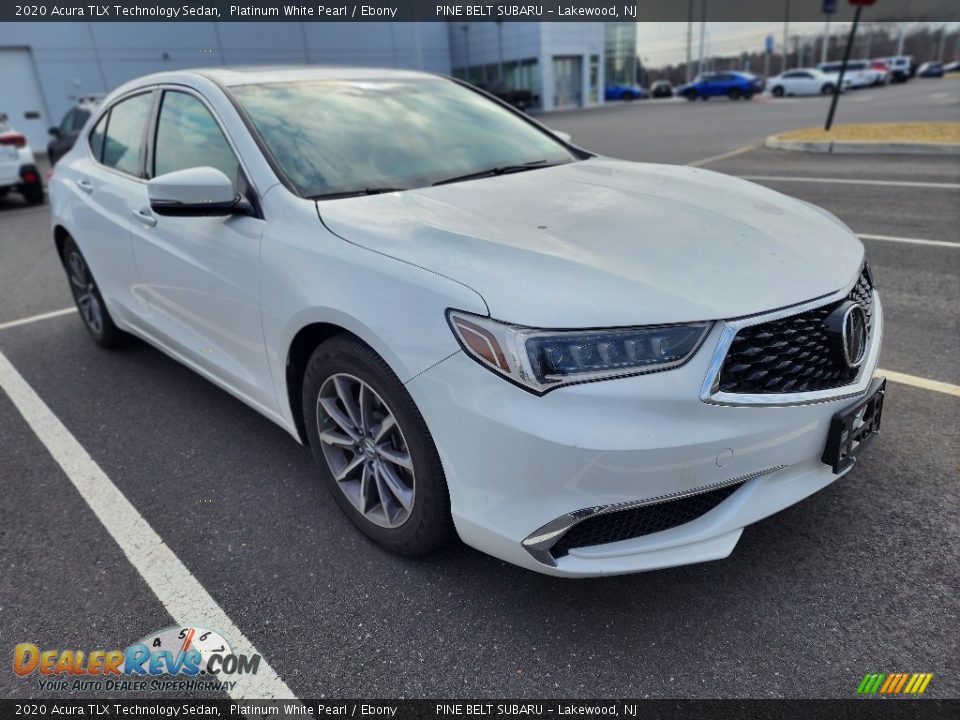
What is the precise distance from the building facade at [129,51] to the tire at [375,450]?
24600mm

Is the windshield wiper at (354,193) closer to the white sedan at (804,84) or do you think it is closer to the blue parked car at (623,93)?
the white sedan at (804,84)

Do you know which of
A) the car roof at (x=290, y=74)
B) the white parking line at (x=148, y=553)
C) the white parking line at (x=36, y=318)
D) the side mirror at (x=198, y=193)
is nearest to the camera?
the white parking line at (x=148, y=553)

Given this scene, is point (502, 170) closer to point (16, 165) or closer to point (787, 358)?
point (787, 358)

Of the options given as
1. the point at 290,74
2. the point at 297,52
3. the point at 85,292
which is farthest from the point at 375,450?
the point at 297,52

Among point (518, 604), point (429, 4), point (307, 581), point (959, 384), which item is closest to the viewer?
point (518, 604)

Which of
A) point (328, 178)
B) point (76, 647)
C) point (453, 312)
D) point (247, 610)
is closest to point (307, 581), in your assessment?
point (247, 610)

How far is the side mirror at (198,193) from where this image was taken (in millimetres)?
2682

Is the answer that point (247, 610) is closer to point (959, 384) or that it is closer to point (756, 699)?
point (756, 699)

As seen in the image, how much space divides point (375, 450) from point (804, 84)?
139 feet

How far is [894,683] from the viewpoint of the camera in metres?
1.93

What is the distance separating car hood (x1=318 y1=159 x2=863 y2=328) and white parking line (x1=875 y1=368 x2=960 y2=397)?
1312 millimetres

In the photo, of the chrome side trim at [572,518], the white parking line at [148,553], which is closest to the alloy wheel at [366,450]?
the chrome side trim at [572,518]

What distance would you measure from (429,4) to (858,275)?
117 feet

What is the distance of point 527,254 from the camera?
2.16 meters
